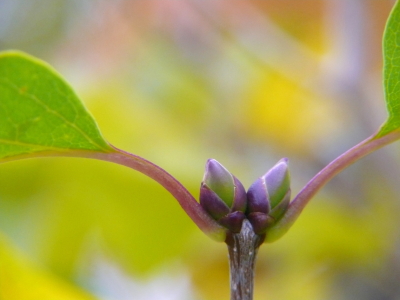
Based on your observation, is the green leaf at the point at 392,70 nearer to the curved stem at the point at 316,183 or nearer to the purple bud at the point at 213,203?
the curved stem at the point at 316,183

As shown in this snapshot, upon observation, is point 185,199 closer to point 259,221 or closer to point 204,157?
point 259,221

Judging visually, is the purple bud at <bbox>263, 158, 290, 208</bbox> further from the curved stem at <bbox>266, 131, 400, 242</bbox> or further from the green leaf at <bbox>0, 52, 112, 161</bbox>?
the green leaf at <bbox>0, 52, 112, 161</bbox>

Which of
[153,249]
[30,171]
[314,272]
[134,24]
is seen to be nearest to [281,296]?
[314,272]

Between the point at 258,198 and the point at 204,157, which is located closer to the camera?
the point at 258,198

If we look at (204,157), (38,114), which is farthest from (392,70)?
(204,157)

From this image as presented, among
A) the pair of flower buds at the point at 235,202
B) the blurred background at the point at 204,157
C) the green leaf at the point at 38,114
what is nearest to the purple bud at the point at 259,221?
the pair of flower buds at the point at 235,202

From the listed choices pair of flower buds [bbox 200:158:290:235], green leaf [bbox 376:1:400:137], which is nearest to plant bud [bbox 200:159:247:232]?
pair of flower buds [bbox 200:158:290:235]

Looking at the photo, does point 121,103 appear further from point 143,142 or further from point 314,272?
point 314,272
